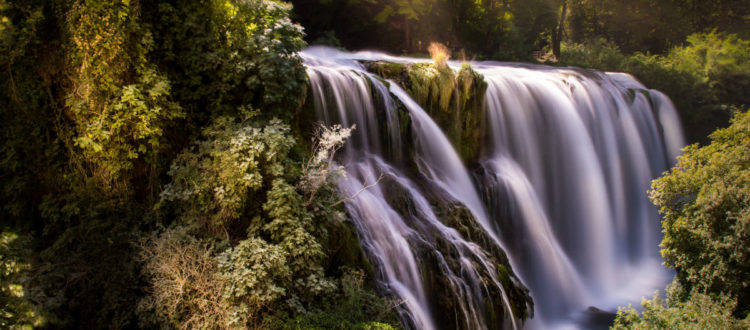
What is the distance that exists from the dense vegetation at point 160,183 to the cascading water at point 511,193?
1464 mm

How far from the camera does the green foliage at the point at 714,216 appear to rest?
9422 mm

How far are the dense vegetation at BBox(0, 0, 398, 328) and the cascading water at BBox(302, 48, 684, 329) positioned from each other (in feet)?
→ 4.80

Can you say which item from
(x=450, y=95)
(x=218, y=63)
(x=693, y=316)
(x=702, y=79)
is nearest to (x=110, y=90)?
(x=218, y=63)

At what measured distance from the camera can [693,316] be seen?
28.9 feet

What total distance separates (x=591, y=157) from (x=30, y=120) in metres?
16.0

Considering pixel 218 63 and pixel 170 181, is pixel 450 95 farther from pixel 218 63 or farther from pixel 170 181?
pixel 170 181

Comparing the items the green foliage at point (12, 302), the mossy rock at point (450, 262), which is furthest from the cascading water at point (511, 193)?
the green foliage at point (12, 302)

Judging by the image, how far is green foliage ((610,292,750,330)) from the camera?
27.8 ft

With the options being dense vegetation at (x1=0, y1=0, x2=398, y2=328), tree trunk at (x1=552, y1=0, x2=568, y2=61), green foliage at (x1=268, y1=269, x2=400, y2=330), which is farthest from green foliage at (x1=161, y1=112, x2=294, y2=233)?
tree trunk at (x1=552, y1=0, x2=568, y2=61)

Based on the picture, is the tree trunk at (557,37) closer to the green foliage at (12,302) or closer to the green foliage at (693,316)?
the green foliage at (693,316)

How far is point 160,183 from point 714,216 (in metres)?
11.1

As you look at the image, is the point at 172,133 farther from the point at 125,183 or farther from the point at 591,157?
the point at 591,157

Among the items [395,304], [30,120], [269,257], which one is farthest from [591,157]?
[30,120]

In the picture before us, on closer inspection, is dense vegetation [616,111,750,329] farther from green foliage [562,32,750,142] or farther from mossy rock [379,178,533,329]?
green foliage [562,32,750,142]
